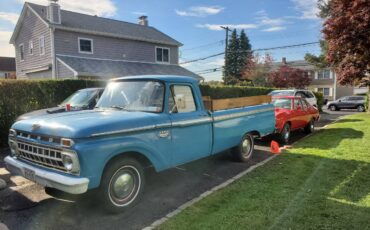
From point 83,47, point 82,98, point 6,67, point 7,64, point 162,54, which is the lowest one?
point 82,98

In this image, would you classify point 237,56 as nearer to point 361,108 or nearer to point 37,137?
point 361,108

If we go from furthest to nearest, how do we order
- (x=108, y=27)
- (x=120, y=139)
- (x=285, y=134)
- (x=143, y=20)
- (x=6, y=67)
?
1. (x=6, y=67)
2. (x=143, y=20)
3. (x=108, y=27)
4. (x=285, y=134)
5. (x=120, y=139)

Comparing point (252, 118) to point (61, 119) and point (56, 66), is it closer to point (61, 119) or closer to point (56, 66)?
point (61, 119)

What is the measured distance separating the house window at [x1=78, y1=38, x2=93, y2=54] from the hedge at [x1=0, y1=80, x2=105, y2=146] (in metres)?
12.0

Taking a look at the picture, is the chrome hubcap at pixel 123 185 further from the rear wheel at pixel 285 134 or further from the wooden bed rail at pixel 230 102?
the rear wheel at pixel 285 134

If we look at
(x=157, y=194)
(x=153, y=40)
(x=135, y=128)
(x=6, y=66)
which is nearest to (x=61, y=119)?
(x=135, y=128)

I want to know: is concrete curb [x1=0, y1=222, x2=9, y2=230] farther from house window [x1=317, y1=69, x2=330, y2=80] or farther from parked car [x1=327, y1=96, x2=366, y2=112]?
house window [x1=317, y1=69, x2=330, y2=80]

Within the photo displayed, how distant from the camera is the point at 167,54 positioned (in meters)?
28.0

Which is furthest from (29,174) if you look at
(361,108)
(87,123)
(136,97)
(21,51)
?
(361,108)

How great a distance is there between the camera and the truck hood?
12.7ft

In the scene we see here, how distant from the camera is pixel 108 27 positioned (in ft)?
80.3

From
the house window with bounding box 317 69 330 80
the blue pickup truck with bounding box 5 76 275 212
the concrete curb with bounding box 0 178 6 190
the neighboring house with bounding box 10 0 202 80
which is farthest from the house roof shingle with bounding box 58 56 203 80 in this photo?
the house window with bounding box 317 69 330 80

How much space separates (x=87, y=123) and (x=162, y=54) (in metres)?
24.3

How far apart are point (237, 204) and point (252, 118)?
3214 mm
